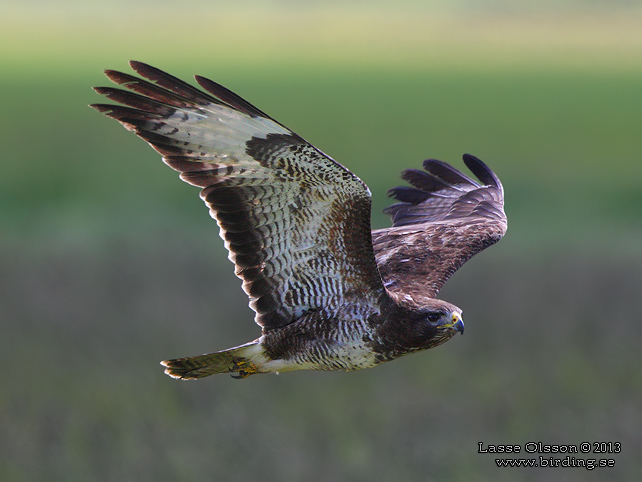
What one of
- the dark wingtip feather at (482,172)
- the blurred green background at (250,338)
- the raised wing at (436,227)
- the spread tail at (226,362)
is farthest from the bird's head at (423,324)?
the blurred green background at (250,338)

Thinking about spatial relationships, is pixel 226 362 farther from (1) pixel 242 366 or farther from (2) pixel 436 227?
(2) pixel 436 227

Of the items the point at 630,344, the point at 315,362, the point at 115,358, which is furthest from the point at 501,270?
the point at 315,362

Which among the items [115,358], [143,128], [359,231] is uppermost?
[143,128]

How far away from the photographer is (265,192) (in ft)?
22.1

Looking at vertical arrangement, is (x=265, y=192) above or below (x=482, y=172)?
above

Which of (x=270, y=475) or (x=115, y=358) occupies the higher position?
(x=115, y=358)

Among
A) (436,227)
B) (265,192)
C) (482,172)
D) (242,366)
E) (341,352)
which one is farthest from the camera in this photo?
(482,172)

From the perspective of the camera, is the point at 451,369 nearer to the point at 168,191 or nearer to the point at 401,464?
the point at 401,464

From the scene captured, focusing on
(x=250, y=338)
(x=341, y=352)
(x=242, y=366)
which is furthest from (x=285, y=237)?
(x=250, y=338)

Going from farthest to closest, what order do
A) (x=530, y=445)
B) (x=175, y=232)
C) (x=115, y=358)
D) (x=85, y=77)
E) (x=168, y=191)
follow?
(x=85, y=77) < (x=168, y=191) < (x=175, y=232) < (x=115, y=358) < (x=530, y=445)

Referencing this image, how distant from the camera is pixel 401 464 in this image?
15.6 meters

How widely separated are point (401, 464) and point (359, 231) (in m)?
9.44

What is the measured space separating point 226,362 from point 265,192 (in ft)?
4.03

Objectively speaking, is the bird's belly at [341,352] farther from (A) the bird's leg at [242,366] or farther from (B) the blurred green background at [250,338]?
(B) the blurred green background at [250,338]
